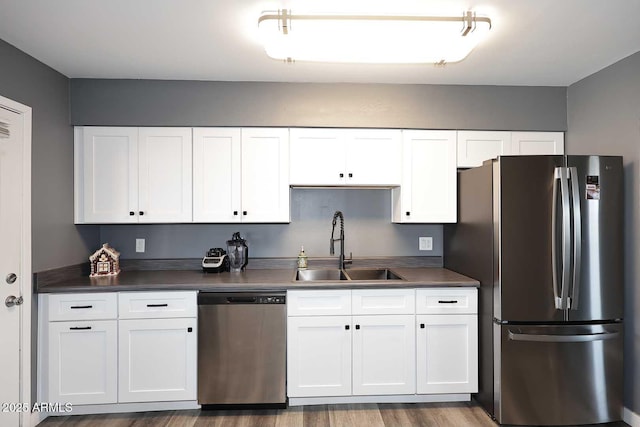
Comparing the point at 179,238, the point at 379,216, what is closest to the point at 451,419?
the point at 379,216

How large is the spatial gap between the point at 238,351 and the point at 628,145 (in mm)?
2827

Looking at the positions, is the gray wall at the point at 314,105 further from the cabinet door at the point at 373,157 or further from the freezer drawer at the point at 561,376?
the freezer drawer at the point at 561,376

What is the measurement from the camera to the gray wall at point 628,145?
2299 millimetres

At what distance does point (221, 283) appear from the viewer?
A: 2.47 meters

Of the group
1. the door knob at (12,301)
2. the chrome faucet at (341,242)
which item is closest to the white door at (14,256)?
the door knob at (12,301)

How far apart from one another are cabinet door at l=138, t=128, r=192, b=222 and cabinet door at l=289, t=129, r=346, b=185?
789 mm

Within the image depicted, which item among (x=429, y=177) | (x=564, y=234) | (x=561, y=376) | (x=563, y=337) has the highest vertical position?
(x=429, y=177)

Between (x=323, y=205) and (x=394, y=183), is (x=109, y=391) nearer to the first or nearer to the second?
(x=323, y=205)

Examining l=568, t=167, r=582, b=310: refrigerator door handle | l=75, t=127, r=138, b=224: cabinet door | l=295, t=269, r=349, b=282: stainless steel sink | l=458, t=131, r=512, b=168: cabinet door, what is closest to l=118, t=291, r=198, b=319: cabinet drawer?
l=75, t=127, r=138, b=224: cabinet door

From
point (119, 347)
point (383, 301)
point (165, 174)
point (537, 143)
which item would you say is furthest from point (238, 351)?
point (537, 143)

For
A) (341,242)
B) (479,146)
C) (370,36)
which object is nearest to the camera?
(370,36)

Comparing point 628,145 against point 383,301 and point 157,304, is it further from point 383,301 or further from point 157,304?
point 157,304

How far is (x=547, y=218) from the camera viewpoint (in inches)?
87.1

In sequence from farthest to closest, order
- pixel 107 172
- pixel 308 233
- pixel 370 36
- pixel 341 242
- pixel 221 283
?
1. pixel 308 233
2. pixel 341 242
3. pixel 107 172
4. pixel 221 283
5. pixel 370 36
